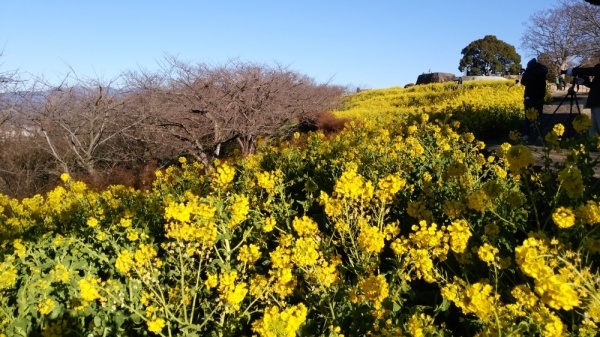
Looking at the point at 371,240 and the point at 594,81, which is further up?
the point at 594,81

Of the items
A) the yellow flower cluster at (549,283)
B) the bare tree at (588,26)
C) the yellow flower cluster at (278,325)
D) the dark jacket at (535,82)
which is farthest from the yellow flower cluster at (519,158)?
the bare tree at (588,26)

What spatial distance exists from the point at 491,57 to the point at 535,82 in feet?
156

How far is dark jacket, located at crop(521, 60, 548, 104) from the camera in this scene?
688cm

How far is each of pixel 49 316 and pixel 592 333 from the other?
8.04ft

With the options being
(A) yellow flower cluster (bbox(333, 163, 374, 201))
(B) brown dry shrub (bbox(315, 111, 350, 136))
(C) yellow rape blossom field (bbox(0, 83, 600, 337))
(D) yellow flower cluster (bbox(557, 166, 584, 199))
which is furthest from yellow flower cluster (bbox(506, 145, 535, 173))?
(B) brown dry shrub (bbox(315, 111, 350, 136))

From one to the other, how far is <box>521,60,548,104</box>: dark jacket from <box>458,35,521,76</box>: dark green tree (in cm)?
4530

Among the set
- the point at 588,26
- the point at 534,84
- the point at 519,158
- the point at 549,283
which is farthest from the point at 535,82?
the point at 588,26

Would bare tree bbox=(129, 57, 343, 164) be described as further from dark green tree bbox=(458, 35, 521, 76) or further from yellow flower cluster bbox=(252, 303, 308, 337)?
dark green tree bbox=(458, 35, 521, 76)

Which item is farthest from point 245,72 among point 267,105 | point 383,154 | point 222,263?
point 222,263

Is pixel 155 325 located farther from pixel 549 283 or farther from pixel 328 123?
pixel 328 123

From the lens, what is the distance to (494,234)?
246 centimetres

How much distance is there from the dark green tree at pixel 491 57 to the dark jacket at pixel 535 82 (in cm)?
4530

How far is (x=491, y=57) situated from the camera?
50469mm

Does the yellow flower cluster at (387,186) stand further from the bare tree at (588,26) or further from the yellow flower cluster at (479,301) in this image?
the bare tree at (588,26)
